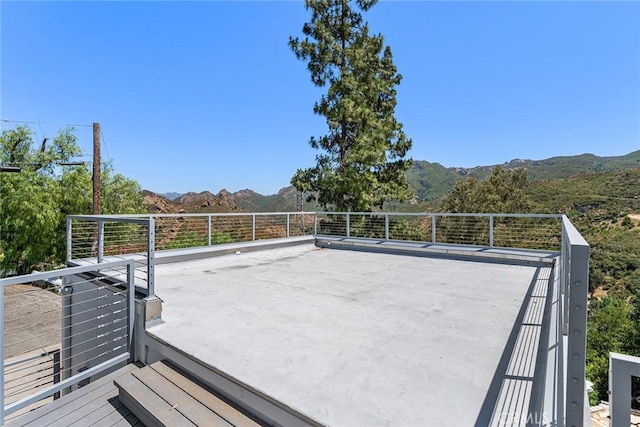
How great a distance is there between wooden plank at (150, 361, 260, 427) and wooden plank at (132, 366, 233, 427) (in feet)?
0.07

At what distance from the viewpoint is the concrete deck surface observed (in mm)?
1905

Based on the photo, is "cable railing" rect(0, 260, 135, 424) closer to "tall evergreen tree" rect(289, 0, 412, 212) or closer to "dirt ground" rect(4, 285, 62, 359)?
"dirt ground" rect(4, 285, 62, 359)

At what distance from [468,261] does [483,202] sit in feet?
60.7

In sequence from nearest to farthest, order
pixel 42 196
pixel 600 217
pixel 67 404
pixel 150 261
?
pixel 67 404 → pixel 150 261 → pixel 42 196 → pixel 600 217

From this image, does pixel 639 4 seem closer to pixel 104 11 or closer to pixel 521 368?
pixel 521 368

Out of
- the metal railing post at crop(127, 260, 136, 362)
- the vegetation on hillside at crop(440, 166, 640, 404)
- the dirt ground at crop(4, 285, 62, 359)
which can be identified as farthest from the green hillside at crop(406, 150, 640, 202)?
the metal railing post at crop(127, 260, 136, 362)

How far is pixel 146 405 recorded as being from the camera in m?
2.24

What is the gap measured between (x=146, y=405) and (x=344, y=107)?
11274mm

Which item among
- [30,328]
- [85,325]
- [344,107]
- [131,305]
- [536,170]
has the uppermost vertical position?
[536,170]

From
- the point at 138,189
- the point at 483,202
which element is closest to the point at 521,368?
the point at 138,189

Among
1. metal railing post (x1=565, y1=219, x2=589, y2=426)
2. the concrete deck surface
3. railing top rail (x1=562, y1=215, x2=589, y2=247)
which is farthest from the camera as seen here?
the concrete deck surface

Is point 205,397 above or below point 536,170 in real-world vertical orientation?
below

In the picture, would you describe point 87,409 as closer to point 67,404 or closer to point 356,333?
point 67,404

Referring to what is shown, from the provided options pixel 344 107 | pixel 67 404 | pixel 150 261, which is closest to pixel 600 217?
pixel 344 107
